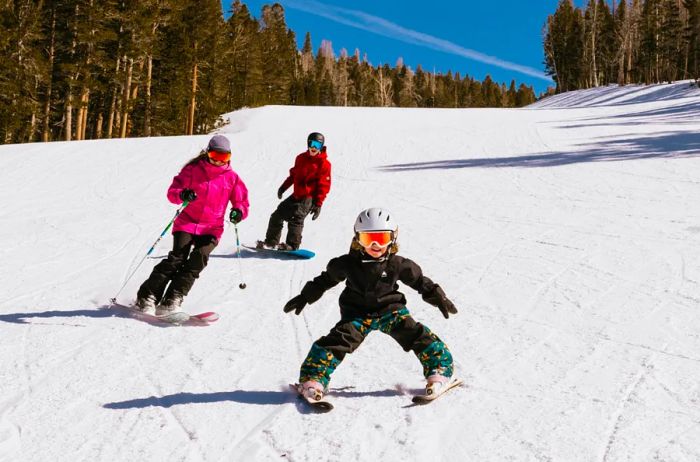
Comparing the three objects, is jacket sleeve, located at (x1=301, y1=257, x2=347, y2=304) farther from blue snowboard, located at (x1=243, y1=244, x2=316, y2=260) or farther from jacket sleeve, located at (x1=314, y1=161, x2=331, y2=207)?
jacket sleeve, located at (x1=314, y1=161, x2=331, y2=207)

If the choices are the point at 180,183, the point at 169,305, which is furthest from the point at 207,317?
the point at 180,183

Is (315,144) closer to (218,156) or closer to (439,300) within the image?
(218,156)

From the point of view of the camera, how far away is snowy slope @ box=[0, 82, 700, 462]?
2965 millimetres

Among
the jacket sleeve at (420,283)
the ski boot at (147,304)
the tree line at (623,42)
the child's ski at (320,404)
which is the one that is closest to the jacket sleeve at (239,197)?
the ski boot at (147,304)

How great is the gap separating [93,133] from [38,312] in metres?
39.4

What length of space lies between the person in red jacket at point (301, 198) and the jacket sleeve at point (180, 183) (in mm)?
2719

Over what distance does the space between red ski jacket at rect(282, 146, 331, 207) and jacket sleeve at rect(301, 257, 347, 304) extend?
4.16m

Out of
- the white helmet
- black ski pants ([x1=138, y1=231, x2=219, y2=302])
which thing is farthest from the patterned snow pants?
black ski pants ([x1=138, y1=231, x2=219, y2=302])

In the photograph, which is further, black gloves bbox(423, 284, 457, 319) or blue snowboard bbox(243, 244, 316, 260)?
blue snowboard bbox(243, 244, 316, 260)

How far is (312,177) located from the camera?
25.3 feet

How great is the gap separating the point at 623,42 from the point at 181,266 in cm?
7600

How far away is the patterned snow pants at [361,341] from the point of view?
11.0ft

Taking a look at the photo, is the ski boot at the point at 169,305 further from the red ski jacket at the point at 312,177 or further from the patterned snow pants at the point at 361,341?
the red ski jacket at the point at 312,177

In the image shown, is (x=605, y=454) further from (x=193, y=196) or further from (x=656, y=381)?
(x=193, y=196)
